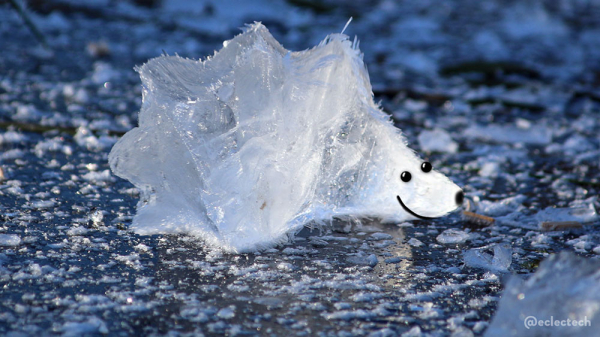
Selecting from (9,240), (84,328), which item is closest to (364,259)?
(84,328)

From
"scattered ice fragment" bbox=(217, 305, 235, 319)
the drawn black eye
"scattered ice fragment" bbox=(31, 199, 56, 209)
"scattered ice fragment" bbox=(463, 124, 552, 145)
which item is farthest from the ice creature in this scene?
"scattered ice fragment" bbox=(463, 124, 552, 145)

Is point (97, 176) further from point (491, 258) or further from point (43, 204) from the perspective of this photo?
point (491, 258)

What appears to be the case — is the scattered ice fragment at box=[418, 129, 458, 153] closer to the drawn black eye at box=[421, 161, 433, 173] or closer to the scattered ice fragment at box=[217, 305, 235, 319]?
the drawn black eye at box=[421, 161, 433, 173]

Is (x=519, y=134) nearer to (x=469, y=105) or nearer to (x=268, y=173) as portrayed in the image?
(x=469, y=105)

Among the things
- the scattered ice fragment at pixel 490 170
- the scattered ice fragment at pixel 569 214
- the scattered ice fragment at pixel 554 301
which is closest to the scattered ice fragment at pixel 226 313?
the scattered ice fragment at pixel 554 301

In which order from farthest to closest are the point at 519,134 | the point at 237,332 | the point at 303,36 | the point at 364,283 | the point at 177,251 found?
the point at 303,36 → the point at 519,134 → the point at 177,251 → the point at 364,283 → the point at 237,332

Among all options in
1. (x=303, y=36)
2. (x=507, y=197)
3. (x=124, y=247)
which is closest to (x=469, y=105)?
(x=507, y=197)
